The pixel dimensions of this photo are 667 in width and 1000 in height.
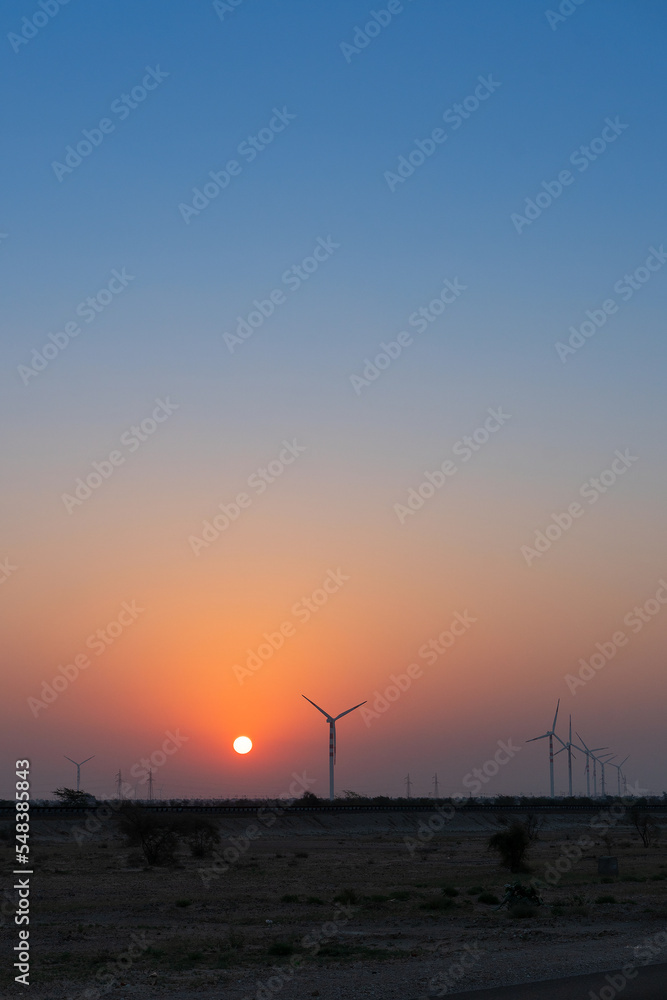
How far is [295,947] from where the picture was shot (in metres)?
25.0

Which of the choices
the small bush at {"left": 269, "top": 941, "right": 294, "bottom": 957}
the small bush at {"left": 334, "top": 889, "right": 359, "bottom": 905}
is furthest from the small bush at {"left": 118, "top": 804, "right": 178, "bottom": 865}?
the small bush at {"left": 269, "top": 941, "right": 294, "bottom": 957}

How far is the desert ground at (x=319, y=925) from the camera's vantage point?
68.8 ft

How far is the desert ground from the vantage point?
20969mm

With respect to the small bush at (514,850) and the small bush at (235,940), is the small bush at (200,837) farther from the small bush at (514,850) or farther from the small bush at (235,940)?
the small bush at (235,940)

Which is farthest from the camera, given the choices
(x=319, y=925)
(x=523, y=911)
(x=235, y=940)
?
(x=523, y=911)

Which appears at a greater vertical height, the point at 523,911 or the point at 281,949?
the point at 523,911

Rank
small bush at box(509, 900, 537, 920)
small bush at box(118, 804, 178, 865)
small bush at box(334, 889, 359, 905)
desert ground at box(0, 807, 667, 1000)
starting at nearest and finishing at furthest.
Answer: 1. desert ground at box(0, 807, 667, 1000)
2. small bush at box(509, 900, 537, 920)
3. small bush at box(334, 889, 359, 905)
4. small bush at box(118, 804, 178, 865)

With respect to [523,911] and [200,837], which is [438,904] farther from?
[200,837]

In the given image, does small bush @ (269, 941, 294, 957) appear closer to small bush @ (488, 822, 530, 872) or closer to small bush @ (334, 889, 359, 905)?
small bush @ (334, 889, 359, 905)

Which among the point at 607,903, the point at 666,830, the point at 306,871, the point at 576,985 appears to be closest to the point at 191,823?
the point at 306,871

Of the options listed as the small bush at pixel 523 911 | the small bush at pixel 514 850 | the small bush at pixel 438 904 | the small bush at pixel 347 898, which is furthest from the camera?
the small bush at pixel 514 850

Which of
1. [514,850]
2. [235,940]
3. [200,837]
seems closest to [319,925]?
[235,940]

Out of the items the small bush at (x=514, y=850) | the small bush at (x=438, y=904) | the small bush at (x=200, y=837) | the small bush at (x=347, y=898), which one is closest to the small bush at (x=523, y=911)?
the small bush at (x=438, y=904)

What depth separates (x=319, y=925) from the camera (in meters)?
29.2
